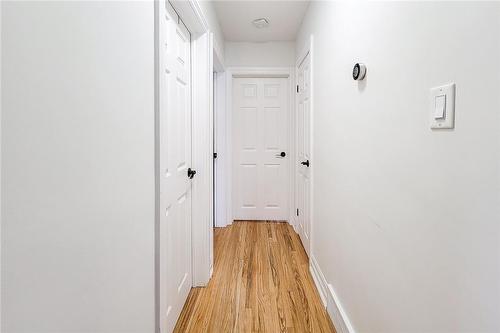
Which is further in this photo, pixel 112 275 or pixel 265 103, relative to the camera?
pixel 265 103

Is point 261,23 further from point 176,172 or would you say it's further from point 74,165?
point 74,165

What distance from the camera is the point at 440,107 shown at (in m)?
0.92

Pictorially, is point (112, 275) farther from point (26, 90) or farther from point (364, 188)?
point (364, 188)

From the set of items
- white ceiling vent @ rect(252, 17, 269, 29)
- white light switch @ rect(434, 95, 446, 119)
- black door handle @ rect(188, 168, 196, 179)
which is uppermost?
white ceiling vent @ rect(252, 17, 269, 29)

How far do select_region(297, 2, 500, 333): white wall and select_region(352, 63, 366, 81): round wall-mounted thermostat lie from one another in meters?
0.04

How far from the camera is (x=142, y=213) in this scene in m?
1.25

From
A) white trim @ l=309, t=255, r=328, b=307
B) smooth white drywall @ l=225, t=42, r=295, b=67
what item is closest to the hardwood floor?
white trim @ l=309, t=255, r=328, b=307

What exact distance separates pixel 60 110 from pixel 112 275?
526 millimetres

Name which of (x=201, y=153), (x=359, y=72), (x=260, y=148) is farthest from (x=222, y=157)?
(x=359, y=72)

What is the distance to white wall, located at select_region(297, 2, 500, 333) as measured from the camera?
76cm

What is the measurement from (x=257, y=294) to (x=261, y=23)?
2.68 metres

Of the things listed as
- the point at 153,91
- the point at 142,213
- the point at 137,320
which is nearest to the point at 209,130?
the point at 153,91

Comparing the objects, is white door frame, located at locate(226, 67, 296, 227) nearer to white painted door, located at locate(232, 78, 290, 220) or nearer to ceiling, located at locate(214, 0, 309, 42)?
white painted door, located at locate(232, 78, 290, 220)

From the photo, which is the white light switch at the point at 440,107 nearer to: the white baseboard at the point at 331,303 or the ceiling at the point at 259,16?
the white baseboard at the point at 331,303
